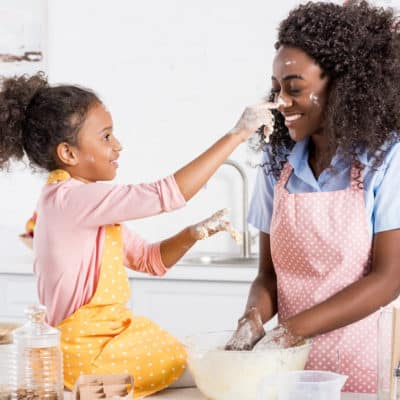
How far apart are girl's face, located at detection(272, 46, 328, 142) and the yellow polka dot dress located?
47cm

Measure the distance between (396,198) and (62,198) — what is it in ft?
2.09

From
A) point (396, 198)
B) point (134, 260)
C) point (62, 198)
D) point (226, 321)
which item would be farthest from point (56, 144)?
point (226, 321)

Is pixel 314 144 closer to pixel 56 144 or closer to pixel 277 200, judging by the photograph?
pixel 277 200

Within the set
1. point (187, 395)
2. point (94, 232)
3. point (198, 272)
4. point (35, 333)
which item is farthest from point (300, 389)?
point (198, 272)

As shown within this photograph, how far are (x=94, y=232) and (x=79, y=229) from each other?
1.2 inches

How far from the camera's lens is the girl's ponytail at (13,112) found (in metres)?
1.68

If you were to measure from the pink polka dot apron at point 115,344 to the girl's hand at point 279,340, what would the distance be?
0.56ft

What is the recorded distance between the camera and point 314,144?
1.74 metres

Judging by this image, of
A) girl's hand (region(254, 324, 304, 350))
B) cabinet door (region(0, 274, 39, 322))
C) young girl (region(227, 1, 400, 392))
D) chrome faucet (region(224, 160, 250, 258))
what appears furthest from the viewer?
chrome faucet (region(224, 160, 250, 258))

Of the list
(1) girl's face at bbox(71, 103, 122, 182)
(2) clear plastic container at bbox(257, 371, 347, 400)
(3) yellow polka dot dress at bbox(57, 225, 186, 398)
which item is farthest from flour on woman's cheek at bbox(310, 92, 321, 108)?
(2) clear plastic container at bbox(257, 371, 347, 400)

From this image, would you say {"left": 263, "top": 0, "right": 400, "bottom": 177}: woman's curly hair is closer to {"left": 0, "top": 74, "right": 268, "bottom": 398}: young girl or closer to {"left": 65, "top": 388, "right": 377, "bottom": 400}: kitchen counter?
{"left": 0, "top": 74, "right": 268, "bottom": 398}: young girl

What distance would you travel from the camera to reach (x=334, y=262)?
5.28ft

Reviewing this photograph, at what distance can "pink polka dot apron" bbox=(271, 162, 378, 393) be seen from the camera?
1.59 m

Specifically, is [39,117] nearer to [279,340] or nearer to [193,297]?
[279,340]
